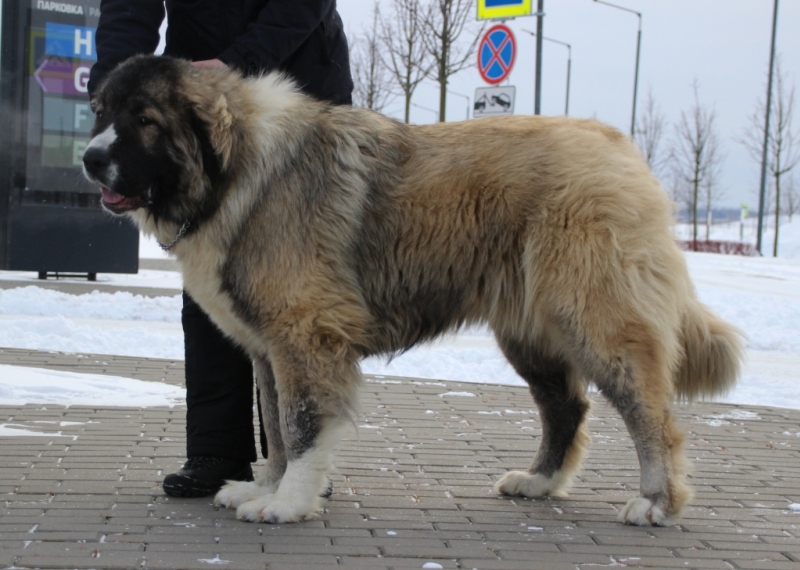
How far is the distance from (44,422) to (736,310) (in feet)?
29.4

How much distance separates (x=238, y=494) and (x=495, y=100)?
1154 cm

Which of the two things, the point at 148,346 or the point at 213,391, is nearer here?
the point at 213,391

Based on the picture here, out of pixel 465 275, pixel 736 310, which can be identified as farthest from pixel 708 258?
pixel 465 275

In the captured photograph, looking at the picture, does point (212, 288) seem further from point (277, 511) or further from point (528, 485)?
point (528, 485)

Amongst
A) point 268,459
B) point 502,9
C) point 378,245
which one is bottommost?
point 268,459

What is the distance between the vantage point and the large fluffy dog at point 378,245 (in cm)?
378

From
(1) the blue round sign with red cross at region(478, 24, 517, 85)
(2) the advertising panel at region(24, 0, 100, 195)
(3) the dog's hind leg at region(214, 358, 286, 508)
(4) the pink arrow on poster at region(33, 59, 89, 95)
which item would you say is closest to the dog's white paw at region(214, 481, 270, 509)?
(3) the dog's hind leg at region(214, 358, 286, 508)

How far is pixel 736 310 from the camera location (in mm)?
11914

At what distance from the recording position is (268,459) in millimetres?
4219

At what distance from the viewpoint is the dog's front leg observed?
377 cm

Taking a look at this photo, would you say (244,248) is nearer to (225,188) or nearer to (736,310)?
(225,188)

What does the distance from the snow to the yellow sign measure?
5381 mm

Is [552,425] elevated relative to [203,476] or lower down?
elevated

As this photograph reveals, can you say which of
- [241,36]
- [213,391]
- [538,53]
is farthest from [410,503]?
[538,53]
